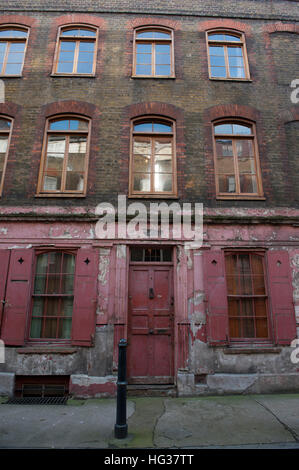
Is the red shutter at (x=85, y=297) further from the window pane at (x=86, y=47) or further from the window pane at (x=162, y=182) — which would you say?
the window pane at (x=86, y=47)

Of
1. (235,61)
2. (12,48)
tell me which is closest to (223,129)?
(235,61)

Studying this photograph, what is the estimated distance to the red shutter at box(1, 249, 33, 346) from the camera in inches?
239

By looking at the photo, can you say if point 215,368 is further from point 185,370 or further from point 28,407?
point 28,407

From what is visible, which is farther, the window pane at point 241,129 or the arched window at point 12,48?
the arched window at point 12,48

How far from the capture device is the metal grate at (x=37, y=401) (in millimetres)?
5488

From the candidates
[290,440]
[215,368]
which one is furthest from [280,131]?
[290,440]

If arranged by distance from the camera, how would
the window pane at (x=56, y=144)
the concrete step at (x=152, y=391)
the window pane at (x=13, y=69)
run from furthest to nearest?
1. the window pane at (x=13, y=69)
2. the window pane at (x=56, y=144)
3. the concrete step at (x=152, y=391)

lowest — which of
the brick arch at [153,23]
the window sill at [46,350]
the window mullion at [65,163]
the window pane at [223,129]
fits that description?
the window sill at [46,350]

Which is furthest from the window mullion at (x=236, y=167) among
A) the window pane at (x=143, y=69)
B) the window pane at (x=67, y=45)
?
the window pane at (x=67, y=45)

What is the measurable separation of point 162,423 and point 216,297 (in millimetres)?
2803

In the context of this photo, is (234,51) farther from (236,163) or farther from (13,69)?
(13,69)

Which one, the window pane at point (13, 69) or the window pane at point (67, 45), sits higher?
the window pane at point (67, 45)

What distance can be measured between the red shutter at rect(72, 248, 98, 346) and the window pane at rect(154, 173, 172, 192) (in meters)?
2.32
